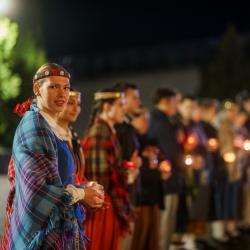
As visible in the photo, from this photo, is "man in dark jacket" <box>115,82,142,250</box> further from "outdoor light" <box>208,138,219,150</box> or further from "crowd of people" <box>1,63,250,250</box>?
"outdoor light" <box>208,138,219,150</box>

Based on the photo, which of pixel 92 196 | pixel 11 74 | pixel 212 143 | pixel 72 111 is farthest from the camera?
pixel 212 143

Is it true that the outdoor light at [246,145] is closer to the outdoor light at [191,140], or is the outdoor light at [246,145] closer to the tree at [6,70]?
the outdoor light at [191,140]

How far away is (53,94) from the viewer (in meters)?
4.50

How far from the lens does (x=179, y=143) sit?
30.6 feet

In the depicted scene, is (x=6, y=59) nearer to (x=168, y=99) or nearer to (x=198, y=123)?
(x=168, y=99)

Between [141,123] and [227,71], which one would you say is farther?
[227,71]

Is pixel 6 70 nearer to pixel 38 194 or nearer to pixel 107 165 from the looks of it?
pixel 107 165

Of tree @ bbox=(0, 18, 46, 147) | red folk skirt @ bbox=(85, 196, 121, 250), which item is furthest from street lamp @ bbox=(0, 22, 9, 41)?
red folk skirt @ bbox=(85, 196, 121, 250)

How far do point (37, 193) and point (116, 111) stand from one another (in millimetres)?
2600

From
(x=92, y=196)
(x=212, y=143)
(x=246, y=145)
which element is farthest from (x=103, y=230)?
(x=246, y=145)

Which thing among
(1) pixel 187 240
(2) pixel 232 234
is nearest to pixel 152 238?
(1) pixel 187 240

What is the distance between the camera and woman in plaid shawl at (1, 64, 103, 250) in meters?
4.21

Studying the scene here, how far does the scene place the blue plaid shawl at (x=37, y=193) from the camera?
13.8 ft

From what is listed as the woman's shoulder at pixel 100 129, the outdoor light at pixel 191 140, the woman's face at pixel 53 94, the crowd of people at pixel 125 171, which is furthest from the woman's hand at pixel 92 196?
the outdoor light at pixel 191 140
